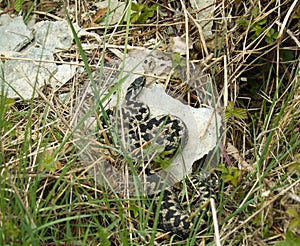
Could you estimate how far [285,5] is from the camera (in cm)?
507

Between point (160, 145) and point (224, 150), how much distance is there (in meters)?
0.46

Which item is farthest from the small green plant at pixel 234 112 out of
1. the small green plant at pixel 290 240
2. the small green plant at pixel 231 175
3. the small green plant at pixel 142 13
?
the small green plant at pixel 290 240

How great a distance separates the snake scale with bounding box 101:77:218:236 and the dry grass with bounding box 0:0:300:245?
119mm

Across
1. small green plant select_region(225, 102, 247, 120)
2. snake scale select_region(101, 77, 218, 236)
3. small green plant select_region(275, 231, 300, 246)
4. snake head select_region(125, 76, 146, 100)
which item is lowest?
snake scale select_region(101, 77, 218, 236)

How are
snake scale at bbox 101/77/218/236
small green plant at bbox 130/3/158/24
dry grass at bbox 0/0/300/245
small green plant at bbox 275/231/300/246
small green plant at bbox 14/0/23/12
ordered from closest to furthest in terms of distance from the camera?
1. small green plant at bbox 275/231/300/246
2. dry grass at bbox 0/0/300/245
3. snake scale at bbox 101/77/218/236
4. small green plant at bbox 130/3/158/24
5. small green plant at bbox 14/0/23/12

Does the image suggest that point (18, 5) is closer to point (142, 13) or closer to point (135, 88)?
point (142, 13)

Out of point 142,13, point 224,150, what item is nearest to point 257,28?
point 142,13

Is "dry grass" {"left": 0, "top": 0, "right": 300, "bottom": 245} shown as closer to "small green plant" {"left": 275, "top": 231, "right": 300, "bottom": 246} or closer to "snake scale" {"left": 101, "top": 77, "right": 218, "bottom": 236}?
"small green plant" {"left": 275, "top": 231, "right": 300, "bottom": 246}

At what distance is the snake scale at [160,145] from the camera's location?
13.6 ft

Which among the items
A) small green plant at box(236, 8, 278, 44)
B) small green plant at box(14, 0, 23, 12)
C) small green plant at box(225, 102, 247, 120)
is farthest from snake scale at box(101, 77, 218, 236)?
small green plant at box(14, 0, 23, 12)

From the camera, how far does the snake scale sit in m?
4.15

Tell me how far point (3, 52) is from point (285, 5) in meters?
2.33

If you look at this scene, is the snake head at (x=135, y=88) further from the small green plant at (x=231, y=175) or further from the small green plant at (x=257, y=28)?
the small green plant at (x=231, y=175)

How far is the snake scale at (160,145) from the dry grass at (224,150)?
12 centimetres
